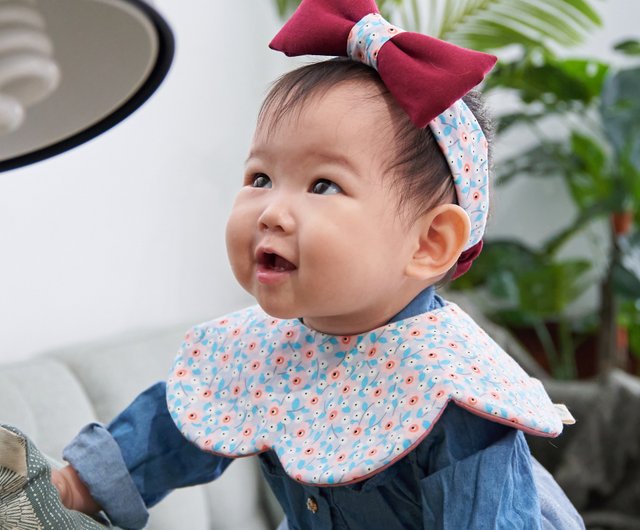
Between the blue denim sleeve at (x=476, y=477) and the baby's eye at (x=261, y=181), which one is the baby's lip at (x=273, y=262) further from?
the blue denim sleeve at (x=476, y=477)

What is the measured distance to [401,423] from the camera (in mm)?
747

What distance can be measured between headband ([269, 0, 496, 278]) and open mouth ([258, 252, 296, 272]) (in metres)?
0.16

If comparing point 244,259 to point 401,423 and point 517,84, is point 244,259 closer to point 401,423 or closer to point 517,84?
point 401,423

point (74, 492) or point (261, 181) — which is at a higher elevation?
point (261, 181)

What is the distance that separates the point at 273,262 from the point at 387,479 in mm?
225

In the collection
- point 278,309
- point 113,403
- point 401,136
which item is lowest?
point 113,403

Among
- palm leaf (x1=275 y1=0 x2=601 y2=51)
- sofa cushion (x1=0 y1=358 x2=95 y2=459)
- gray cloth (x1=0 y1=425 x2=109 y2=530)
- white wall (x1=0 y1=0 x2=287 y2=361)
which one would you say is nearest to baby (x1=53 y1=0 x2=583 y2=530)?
gray cloth (x1=0 y1=425 x2=109 y2=530)

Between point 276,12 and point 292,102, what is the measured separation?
1587 millimetres

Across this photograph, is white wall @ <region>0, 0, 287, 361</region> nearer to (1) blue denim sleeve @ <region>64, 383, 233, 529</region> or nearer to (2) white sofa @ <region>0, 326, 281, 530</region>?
(2) white sofa @ <region>0, 326, 281, 530</region>

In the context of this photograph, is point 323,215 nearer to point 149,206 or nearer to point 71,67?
point 71,67

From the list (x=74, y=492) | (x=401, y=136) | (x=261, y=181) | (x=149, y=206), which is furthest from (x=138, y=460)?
(x=149, y=206)

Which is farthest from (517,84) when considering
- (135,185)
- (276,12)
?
(135,185)

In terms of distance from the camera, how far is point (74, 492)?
82 centimetres

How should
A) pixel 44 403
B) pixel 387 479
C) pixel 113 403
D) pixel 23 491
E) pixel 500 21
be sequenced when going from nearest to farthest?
pixel 23 491
pixel 387 479
pixel 44 403
pixel 113 403
pixel 500 21
